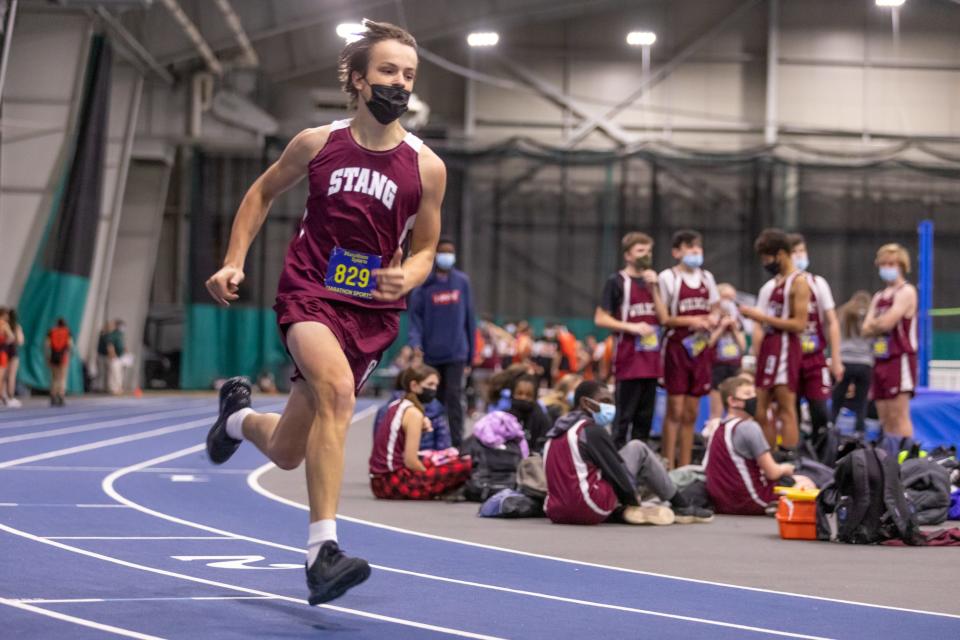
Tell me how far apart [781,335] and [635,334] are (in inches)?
41.6

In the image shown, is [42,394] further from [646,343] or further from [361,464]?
[646,343]

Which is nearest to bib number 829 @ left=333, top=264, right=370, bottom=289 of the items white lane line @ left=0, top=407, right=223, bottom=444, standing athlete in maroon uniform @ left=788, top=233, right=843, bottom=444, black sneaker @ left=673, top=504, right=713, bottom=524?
black sneaker @ left=673, top=504, right=713, bottom=524

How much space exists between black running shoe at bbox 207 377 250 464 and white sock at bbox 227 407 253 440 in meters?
0.03

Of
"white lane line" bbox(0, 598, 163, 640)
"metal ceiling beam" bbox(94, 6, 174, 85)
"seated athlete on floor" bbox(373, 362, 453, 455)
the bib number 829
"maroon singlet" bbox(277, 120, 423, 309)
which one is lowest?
"white lane line" bbox(0, 598, 163, 640)

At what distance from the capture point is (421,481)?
926 centimetres

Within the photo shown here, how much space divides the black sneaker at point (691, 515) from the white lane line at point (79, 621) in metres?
4.47

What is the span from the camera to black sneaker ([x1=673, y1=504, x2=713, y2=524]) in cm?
816

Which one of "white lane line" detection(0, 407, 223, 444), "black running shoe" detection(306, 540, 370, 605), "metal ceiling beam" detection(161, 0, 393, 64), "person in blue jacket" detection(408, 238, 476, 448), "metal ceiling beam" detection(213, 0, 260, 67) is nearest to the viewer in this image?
"black running shoe" detection(306, 540, 370, 605)

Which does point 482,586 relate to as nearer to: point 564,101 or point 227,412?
point 227,412

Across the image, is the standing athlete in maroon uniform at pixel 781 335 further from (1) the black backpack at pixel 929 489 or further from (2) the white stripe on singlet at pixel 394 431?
(2) the white stripe on singlet at pixel 394 431

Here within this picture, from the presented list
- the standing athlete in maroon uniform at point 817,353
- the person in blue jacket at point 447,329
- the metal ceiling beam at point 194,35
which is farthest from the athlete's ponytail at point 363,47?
the metal ceiling beam at point 194,35

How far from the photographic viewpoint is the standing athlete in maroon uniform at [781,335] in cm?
990

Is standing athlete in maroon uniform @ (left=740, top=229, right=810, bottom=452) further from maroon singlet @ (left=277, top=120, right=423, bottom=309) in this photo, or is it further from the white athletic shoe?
maroon singlet @ (left=277, top=120, right=423, bottom=309)

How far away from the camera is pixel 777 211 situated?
1223 inches
